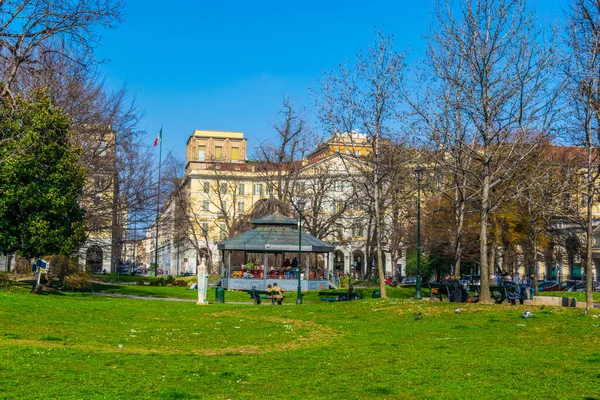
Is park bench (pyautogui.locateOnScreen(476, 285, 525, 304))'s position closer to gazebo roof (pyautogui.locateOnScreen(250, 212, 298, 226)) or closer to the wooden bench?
the wooden bench

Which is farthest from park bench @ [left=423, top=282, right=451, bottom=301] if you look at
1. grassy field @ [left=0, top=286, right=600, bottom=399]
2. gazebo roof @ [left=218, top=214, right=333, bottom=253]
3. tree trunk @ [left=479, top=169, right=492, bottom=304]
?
gazebo roof @ [left=218, top=214, right=333, bottom=253]

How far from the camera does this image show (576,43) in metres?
21.2

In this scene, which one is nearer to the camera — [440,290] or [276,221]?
[440,290]

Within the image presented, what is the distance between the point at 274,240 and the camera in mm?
42000

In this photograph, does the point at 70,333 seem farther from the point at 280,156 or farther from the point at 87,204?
the point at 280,156

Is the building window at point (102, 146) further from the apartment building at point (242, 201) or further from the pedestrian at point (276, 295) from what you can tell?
the pedestrian at point (276, 295)

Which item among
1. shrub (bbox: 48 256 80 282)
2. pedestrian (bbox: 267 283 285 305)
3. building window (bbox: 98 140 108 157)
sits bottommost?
pedestrian (bbox: 267 283 285 305)

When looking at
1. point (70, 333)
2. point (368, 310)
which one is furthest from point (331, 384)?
point (368, 310)

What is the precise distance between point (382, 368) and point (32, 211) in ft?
63.9

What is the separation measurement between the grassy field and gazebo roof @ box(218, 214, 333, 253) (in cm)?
1835

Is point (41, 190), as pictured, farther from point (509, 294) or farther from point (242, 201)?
point (242, 201)

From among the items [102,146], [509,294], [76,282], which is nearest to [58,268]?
[76,282]

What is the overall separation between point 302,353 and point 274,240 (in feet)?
93.0

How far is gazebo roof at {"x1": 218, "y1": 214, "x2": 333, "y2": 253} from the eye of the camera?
4091cm
